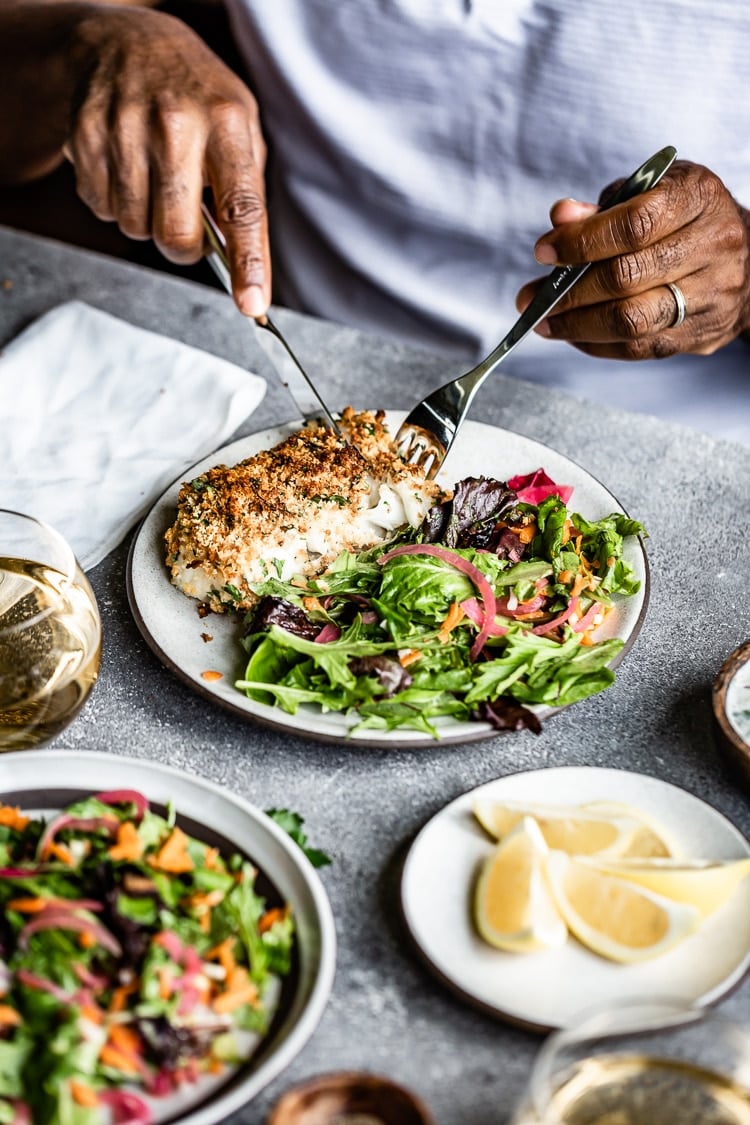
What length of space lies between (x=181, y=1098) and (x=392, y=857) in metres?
0.39

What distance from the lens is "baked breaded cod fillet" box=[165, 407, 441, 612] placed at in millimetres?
1555

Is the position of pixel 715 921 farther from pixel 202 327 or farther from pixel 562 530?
pixel 202 327

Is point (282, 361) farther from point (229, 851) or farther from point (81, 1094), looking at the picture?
point (81, 1094)

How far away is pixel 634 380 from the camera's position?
2.51m

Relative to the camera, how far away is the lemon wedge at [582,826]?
114 centimetres

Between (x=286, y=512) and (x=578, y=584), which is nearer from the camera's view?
(x=578, y=584)

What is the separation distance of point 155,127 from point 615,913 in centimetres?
154

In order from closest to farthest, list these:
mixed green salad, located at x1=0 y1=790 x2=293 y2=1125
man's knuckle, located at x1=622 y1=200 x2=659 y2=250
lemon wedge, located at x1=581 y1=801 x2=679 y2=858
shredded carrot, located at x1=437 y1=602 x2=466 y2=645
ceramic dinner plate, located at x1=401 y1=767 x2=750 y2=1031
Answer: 1. mixed green salad, located at x1=0 y1=790 x2=293 y2=1125
2. ceramic dinner plate, located at x1=401 y1=767 x2=750 y2=1031
3. lemon wedge, located at x1=581 y1=801 x2=679 y2=858
4. shredded carrot, located at x1=437 y1=602 x2=466 y2=645
5. man's knuckle, located at x1=622 y1=200 x2=659 y2=250

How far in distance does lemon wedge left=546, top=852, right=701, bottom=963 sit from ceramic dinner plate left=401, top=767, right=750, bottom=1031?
24 millimetres

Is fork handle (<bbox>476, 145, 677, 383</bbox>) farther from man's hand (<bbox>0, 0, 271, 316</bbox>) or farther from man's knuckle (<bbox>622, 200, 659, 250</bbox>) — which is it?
man's hand (<bbox>0, 0, 271, 316</bbox>)

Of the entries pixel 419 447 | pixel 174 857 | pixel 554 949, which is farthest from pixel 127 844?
pixel 419 447

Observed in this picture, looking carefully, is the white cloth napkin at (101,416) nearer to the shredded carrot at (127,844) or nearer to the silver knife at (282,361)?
the silver knife at (282,361)

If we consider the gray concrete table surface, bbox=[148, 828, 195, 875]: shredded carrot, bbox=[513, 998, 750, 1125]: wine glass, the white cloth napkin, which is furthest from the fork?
bbox=[513, 998, 750, 1125]: wine glass

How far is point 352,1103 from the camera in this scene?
34.7 inches
